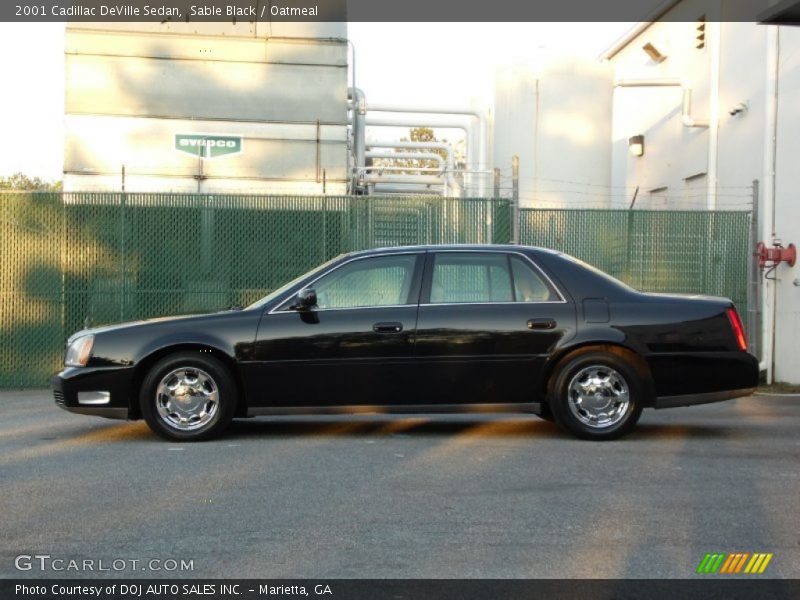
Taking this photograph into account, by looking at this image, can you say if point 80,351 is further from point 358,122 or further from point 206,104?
point 358,122

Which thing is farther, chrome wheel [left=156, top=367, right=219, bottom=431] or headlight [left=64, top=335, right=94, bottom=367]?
headlight [left=64, top=335, right=94, bottom=367]

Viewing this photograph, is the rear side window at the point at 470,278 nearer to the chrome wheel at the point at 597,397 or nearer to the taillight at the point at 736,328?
the chrome wheel at the point at 597,397

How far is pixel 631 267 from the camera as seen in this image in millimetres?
13367

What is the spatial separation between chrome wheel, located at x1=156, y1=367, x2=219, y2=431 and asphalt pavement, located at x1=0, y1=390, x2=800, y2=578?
21 cm

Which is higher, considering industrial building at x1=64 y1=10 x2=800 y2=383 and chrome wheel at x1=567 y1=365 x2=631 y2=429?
industrial building at x1=64 y1=10 x2=800 y2=383

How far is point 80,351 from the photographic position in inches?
326

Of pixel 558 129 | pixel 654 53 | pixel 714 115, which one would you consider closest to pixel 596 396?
pixel 714 115

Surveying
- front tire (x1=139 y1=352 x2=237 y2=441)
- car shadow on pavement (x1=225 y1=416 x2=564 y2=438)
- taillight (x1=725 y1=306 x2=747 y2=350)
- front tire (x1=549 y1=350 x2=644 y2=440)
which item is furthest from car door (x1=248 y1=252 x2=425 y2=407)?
taillight (x1=725 y1=306 x2=747 y2=350)

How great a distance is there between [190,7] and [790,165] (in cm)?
939

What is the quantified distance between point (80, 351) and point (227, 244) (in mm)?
5031

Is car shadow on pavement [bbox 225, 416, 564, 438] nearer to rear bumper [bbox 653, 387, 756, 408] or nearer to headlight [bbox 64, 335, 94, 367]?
rear bumper [bbox 653, 387, 756, 408]

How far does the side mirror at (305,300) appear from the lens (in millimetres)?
8078

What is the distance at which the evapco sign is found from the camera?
16156 millimetres
